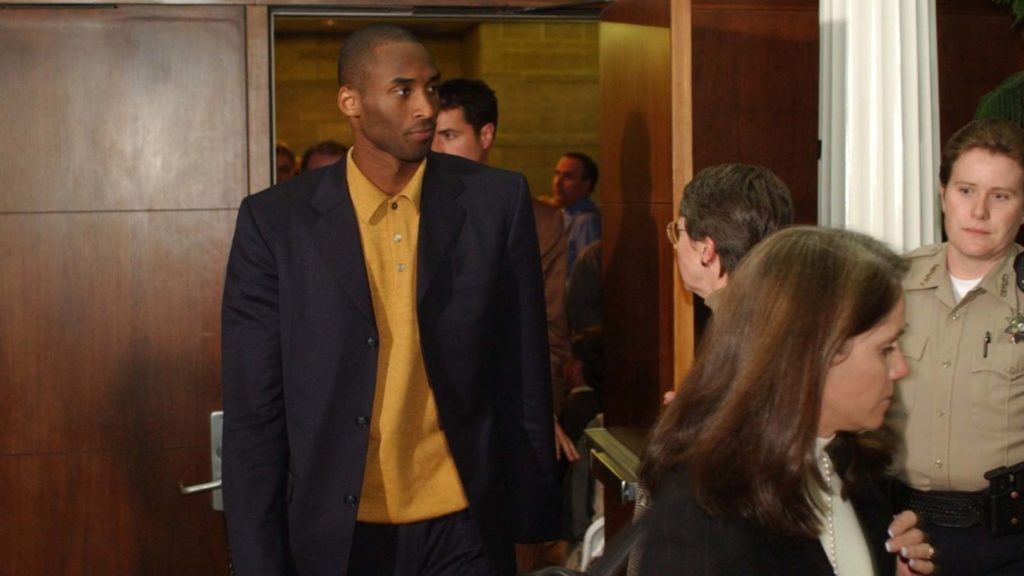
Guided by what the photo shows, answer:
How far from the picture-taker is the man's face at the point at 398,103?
301 cm

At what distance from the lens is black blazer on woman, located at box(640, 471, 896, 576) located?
1.66 m

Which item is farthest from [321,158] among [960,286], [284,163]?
[960,286]

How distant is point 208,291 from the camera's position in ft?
15.7

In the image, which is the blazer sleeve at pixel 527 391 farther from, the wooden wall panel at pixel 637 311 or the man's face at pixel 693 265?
the wooden wall panel at pixel 637 311

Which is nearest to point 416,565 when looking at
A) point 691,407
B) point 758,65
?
point 691,407

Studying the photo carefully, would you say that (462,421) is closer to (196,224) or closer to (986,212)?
(986,212)

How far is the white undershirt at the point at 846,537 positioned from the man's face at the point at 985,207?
1389mm

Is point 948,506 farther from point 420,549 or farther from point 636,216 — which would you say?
point 636,216

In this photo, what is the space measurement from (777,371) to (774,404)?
40 mm

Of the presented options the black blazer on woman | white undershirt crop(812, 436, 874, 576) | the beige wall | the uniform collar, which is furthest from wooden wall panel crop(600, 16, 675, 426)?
the beige wall

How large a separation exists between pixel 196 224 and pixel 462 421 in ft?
7.10

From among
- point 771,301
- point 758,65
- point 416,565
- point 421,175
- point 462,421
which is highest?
point 758,65

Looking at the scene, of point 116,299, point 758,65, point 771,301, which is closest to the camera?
point 771,301

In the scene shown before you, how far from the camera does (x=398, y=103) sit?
9.91ft
